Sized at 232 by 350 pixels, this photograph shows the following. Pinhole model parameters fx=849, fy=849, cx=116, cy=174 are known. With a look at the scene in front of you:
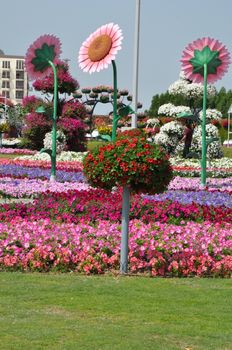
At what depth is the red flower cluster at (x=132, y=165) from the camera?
324 inches

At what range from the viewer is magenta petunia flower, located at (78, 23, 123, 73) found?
1389cm

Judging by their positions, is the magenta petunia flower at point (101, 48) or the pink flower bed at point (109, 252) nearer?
the pink flower bed at point (109, 252)

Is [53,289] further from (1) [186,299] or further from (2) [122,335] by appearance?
(2) [122,335]

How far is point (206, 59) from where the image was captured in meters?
19.5

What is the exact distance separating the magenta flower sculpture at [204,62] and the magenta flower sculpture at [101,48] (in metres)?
5.12

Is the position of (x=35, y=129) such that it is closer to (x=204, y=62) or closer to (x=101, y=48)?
(x=204, y=62)

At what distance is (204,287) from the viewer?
300 inches

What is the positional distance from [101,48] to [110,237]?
565 centimetres

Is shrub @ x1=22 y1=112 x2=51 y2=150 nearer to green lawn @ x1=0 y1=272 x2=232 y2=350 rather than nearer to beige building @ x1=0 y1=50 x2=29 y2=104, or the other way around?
green lawn @ x1=0 y1=272 x2=232 y2=350

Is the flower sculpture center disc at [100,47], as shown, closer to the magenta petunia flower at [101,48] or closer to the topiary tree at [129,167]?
the magenta petunia flower at [101,48]

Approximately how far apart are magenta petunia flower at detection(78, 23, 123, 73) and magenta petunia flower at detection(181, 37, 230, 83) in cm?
515

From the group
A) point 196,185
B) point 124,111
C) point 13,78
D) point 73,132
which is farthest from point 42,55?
point 13,78

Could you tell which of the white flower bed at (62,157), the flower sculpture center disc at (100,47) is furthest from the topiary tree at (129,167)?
the white flower bed at (62,157)

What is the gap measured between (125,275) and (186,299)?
1.44 m
